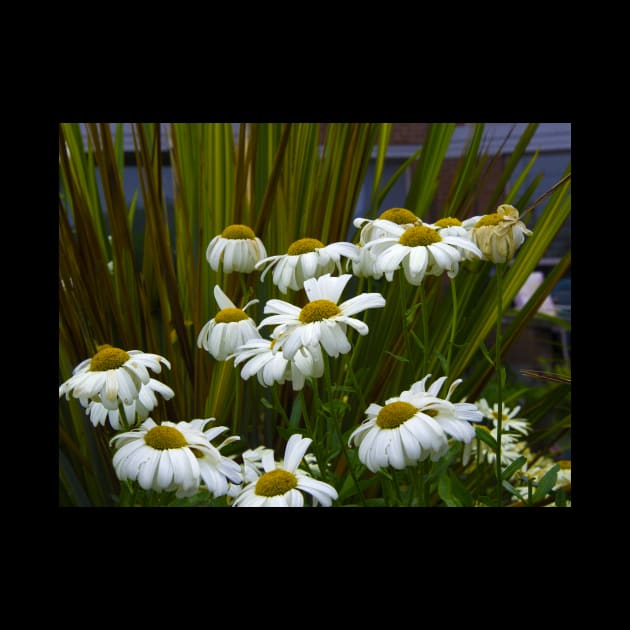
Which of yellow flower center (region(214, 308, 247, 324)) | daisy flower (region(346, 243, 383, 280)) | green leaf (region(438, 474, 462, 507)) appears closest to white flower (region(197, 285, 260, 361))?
yellow flower center (region(214, 308, 247, 324))

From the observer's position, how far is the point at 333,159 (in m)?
0.94

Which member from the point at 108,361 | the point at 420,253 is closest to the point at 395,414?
the point at 420,253

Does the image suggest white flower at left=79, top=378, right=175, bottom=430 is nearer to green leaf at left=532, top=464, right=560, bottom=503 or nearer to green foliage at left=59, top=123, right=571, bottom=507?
green foliage at left=59, top=123, right=571, bottom=507

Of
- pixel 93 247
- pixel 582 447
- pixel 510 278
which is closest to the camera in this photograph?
pixel 582 447

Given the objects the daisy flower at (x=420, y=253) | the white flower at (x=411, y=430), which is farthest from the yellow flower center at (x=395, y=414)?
the daisy flower at (x=420, y=253)

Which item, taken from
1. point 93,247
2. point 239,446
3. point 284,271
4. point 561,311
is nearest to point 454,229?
point 284,271

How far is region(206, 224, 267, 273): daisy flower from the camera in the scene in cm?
71

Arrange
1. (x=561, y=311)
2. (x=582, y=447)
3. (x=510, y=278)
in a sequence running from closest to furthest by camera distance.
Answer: (x=582, y=447)
(x=510, y=278)
(x=561, y=311)

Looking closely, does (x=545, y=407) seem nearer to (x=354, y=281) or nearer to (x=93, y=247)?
(x=354, y=281)

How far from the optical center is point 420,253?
562 mm

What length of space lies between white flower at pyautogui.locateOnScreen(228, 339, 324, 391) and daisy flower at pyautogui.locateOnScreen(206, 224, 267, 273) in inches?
4.8

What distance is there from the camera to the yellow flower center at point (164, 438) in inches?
21.0

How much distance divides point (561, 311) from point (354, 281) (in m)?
1.20

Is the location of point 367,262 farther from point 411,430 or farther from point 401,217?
point 411,430
